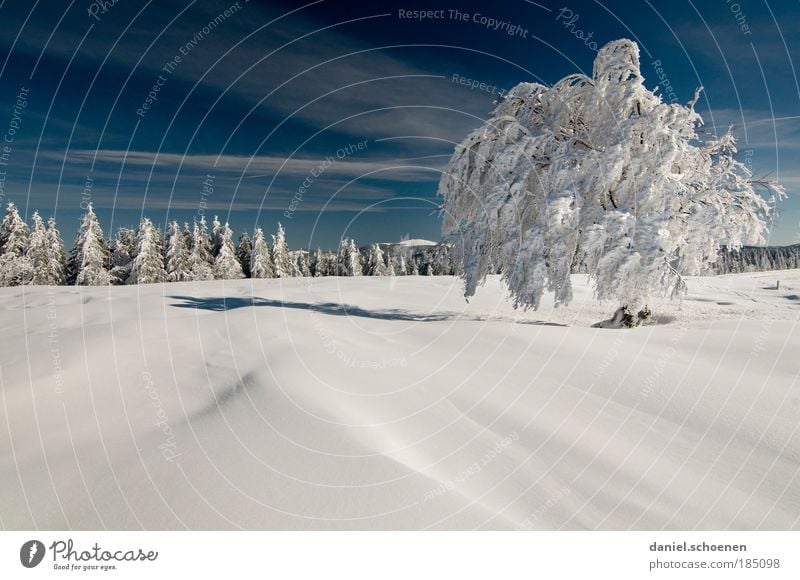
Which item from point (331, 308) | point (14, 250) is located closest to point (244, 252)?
point (14, 250)

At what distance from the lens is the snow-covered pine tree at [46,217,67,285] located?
129 feet

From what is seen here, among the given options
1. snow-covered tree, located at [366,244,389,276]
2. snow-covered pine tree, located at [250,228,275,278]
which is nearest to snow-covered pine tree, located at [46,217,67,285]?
snow-covered pine tree, located at [250,228,275,278]

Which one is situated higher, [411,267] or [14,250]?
[14,250]

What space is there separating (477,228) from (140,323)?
21.4ft

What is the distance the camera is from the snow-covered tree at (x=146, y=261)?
4050 cm

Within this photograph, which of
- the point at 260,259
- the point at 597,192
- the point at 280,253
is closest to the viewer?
the point at 597,192

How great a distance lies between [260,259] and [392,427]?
162ft

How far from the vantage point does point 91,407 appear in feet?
12.2

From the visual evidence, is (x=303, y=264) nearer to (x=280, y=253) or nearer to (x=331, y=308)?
(x=280, y=253)

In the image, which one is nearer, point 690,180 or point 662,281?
point 662,281

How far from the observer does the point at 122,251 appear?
164 feet

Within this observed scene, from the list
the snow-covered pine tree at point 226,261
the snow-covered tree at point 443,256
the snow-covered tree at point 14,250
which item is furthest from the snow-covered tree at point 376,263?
the snow-covered tree at point 443,256
